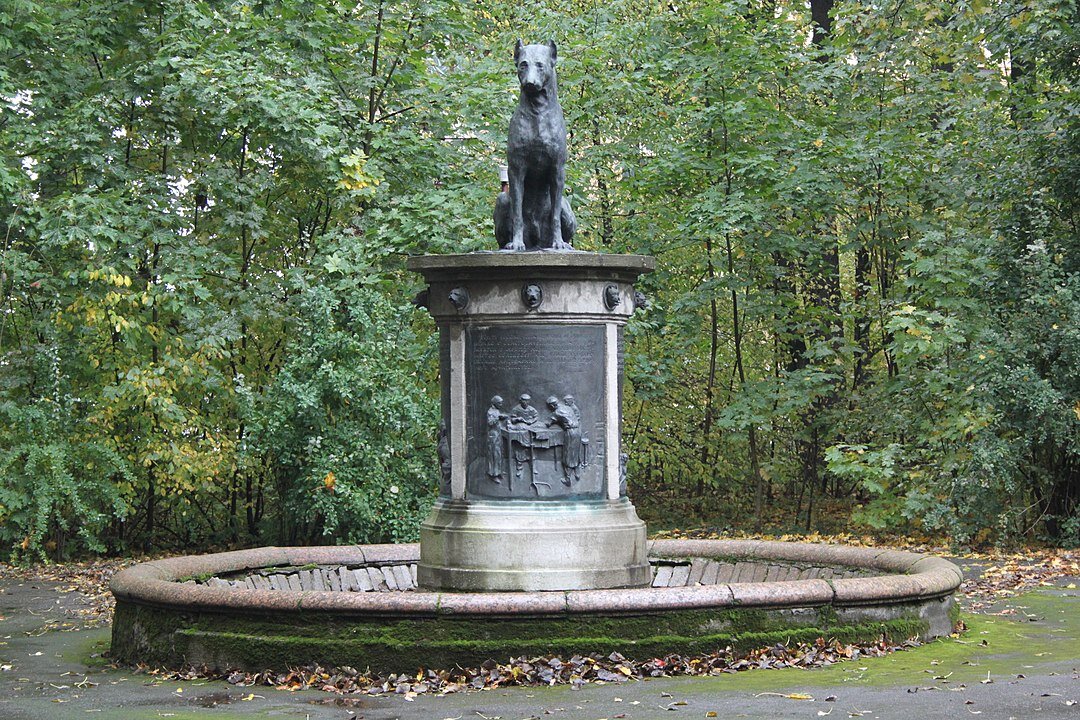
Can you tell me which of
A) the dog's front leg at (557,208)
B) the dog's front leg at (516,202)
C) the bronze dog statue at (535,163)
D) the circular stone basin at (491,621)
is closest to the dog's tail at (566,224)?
the bronze dog statue at (535,163)

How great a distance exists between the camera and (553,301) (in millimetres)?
10414

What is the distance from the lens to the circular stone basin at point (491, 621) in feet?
28.3

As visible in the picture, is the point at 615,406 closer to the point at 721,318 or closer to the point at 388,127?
the point at 388,127

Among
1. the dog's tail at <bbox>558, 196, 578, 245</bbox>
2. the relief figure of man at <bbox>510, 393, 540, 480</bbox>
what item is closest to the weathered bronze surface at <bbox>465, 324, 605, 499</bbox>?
the relief figure of man at <bbox>510, 393, 540, 480</bbox>

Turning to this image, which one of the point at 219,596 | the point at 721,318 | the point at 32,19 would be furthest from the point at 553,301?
the point at 721,318

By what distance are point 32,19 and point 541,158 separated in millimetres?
9222

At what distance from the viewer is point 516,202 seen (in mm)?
10828

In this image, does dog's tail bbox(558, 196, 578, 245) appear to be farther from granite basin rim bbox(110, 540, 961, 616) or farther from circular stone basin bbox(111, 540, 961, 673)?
circular stone basin bbox(111, 540, 961, 673)

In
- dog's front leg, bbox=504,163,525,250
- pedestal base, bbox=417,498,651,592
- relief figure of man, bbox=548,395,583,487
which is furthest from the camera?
dog's front leg, bbox=504,163,525,250

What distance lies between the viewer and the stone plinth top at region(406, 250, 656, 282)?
10227 mm

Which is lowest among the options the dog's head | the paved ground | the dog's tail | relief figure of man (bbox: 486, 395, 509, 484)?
the paved ground

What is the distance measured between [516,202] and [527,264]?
2.63ft

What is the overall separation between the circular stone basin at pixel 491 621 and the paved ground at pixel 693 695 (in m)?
0.28

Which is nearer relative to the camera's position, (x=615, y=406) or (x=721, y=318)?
(x=615, y=406)
